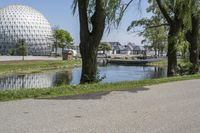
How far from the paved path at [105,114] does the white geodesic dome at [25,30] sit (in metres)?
125

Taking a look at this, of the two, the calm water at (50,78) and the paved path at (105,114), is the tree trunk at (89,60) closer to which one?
the paved path at (105,114)

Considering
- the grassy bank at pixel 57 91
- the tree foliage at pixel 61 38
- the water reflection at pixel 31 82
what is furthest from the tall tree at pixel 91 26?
the tree foliage at pixel 61 38

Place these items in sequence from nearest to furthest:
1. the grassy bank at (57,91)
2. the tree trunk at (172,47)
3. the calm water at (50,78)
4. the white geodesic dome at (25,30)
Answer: the grassy bank at (57,91) → the tree trunk at (172,47) → the calm water at (50,78) → the white geodesic dome at (25,30)

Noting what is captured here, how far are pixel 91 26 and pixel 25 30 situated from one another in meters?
127

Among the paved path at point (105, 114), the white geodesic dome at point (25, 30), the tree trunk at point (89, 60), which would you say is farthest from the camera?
the white geodesic dome at point (25, 30)

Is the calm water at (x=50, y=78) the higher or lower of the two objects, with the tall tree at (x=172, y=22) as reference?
lower

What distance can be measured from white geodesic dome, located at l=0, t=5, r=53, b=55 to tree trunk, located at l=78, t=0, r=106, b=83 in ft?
388

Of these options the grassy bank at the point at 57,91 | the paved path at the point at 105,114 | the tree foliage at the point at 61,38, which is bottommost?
the paved path at the point at 105,114

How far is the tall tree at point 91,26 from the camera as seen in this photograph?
18.3 metres

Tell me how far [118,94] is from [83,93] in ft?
3.75

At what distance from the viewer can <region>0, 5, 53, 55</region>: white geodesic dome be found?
456 ft

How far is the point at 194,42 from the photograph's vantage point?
2748 cm

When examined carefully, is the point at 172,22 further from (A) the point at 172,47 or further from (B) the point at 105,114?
(B) the point at 105,114

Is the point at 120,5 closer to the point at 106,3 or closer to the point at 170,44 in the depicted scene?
the point at 106,3
